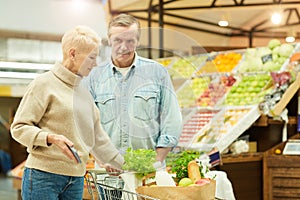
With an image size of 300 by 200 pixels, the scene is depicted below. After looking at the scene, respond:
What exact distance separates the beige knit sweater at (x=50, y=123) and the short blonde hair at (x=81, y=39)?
0.41 feet

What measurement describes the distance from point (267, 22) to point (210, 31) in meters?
0.93

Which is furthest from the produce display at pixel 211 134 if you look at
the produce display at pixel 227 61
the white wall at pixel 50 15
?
the white wall at pixel 50 15

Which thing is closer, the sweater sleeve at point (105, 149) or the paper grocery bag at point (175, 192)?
the paper grocery bag at point (175, 192)

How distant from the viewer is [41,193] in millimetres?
2480

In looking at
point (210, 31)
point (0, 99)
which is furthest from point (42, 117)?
point (0, 99)

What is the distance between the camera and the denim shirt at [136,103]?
2.18 m

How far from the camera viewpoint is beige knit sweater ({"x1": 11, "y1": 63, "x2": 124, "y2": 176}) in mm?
2412

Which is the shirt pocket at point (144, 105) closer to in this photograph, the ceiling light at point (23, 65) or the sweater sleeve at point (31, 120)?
the sweater sleeve at point (31, 120)

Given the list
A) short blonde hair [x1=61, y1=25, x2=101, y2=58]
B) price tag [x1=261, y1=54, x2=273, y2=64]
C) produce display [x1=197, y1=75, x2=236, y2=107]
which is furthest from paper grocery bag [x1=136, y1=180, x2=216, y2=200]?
price tag [x1=261, y1=54, x2=273, y2=64]

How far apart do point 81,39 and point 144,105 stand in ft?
1.53

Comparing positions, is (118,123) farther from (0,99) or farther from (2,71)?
(0,99)

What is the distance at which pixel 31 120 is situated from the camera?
245 cm

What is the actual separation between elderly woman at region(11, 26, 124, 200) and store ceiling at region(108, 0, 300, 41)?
14.9 feet

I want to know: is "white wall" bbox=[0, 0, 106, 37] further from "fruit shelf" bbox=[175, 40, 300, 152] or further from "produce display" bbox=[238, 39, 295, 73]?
"produce display" bbox=[238, 39, 295, 73]
